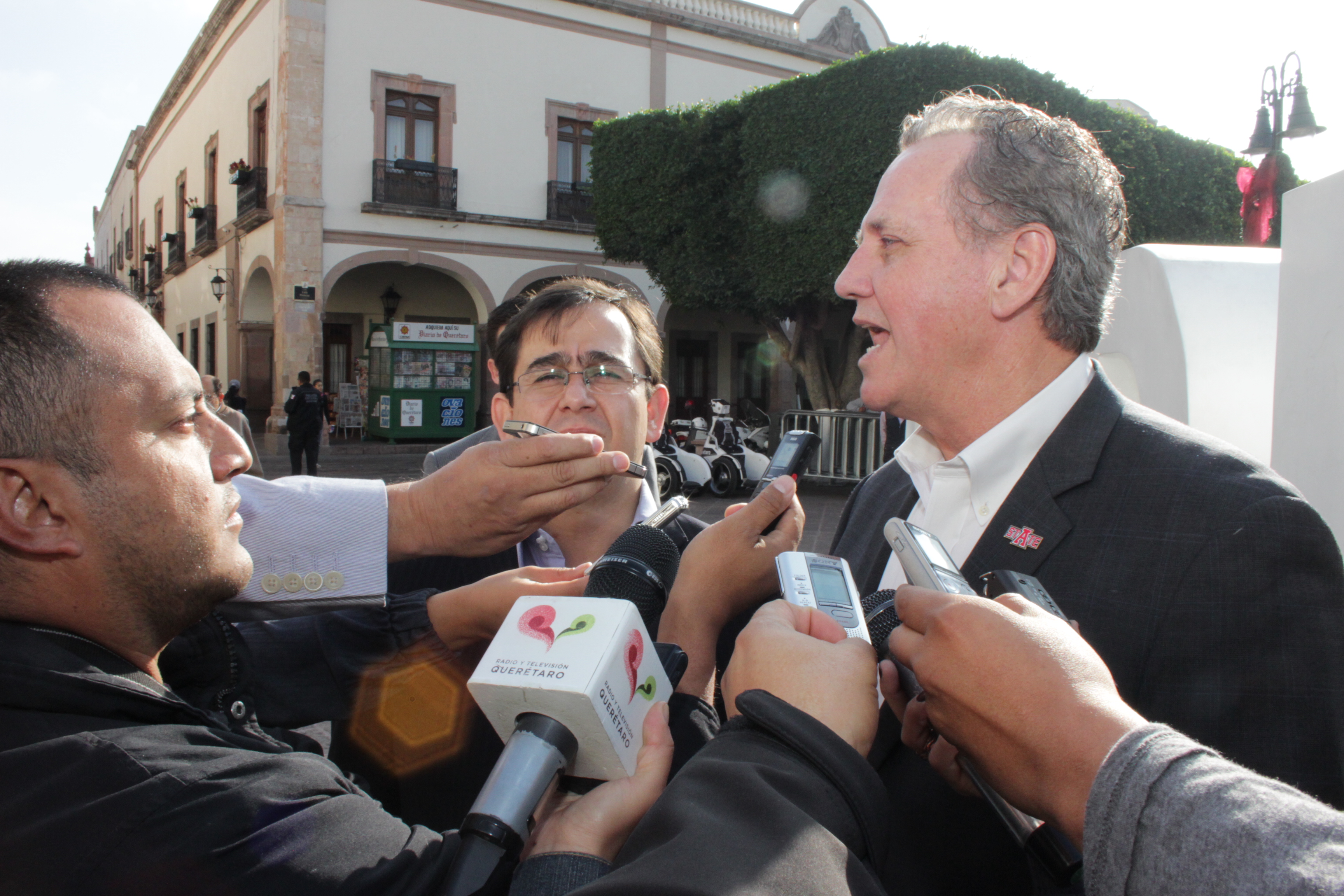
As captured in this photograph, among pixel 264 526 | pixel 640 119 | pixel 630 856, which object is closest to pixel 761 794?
pixel 630 856

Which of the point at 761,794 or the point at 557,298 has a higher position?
the point at 557,298

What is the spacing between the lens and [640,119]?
16906mm

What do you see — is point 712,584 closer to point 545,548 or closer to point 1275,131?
point 545,548

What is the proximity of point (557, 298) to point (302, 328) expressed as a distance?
17.7 m

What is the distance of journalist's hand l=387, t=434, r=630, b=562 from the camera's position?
193 cm

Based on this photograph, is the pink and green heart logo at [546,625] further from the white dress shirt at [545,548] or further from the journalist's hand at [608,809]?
the white dress shirt at [545,548]

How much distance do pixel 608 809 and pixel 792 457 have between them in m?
1.09

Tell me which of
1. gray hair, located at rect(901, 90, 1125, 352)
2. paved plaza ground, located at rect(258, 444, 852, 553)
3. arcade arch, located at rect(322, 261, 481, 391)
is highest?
arcade arch, located at rect(322, 261, 481, 391)

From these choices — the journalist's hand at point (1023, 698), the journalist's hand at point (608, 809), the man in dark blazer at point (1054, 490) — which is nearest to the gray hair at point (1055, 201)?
the man in dark blazer at point (1054, 490)

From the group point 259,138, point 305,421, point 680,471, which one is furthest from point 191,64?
point 680,471

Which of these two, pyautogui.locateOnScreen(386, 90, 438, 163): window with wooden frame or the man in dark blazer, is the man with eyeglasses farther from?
pyautogui.locateOnScreen(386, 90, 438, 163): window with wooden frame

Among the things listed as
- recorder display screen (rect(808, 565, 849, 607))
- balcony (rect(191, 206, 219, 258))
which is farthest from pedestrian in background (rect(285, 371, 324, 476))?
balcony (rect(191, 206, 219, 258))

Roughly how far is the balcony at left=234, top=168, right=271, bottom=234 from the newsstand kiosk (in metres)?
3.43

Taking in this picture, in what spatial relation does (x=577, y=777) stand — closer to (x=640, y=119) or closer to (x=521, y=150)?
Answer: (x=640, y=119)
